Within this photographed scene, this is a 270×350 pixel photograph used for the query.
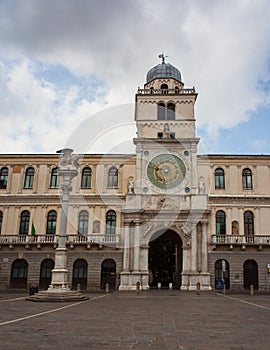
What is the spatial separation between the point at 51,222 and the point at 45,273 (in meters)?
5.55

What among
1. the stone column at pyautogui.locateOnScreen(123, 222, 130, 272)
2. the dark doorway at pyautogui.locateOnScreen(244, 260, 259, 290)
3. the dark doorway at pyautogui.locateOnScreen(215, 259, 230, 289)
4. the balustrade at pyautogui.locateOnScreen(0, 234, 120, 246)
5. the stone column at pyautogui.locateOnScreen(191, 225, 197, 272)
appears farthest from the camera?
the balustrade at pyautogui.locateOnScreen(0, 234, 120, 246)

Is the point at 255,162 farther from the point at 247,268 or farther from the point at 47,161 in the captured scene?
the point at 47,161

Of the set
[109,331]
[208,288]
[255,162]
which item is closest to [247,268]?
[208,288]

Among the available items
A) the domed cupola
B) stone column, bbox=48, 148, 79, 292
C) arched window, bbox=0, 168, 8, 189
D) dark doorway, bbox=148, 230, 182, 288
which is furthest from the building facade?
stone column, bbox=48, 148, 79, 292

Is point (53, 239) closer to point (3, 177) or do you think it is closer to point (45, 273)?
point (45, 273)

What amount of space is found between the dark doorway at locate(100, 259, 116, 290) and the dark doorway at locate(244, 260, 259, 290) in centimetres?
1359

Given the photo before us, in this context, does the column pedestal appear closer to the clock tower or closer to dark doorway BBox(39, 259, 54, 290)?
the clock tower

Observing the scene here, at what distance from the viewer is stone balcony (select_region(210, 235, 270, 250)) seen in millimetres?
39062

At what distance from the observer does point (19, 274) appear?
40156 millimetres

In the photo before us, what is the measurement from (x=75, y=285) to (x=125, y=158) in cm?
1510

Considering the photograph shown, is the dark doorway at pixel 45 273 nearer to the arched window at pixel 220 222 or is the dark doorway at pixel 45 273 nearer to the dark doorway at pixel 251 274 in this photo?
the arched window at pixel 220 222

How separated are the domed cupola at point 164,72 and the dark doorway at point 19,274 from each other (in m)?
26.8

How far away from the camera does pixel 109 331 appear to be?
35.4 ft

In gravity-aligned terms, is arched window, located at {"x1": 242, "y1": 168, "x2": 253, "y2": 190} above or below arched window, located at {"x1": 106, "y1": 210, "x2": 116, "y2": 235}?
above
